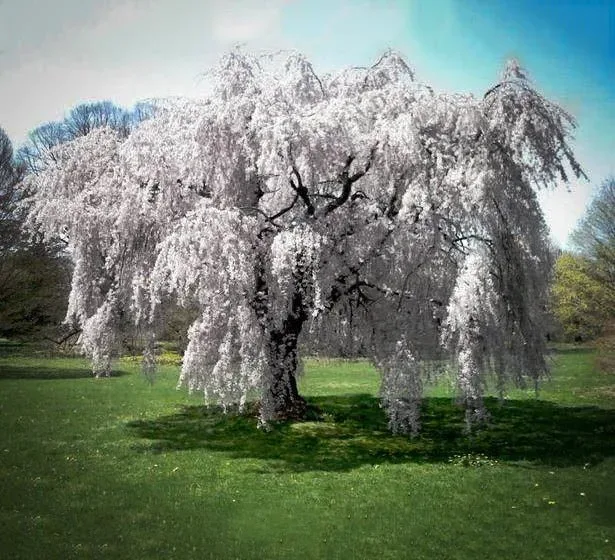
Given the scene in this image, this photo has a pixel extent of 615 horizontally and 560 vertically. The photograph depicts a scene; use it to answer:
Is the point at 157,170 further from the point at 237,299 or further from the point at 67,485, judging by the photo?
the point at 67,485

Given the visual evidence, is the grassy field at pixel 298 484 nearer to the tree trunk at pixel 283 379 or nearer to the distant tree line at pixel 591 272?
the tree trunk at pixel 283 379

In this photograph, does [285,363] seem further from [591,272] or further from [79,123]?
[79,123]

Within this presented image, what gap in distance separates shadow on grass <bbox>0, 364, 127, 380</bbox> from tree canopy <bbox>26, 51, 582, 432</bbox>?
10.4 m

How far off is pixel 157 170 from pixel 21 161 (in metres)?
13.2

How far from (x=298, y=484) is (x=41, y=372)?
56.9ft

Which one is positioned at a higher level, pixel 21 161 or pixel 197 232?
pixel 21 161

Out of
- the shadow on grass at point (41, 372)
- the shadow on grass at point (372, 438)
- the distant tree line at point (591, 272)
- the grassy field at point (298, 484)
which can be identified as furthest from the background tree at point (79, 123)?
the distant tree line at point (591, 272)

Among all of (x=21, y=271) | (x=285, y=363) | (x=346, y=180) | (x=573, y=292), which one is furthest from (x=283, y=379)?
(x=573, y=292)

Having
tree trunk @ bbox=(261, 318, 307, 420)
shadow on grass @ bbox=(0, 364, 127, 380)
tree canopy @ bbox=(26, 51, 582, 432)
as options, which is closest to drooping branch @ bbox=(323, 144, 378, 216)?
tree canopy @ bbox=(26, 51, 582, 432)

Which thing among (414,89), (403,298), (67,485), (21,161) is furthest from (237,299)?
(21,161)

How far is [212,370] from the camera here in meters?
11.1

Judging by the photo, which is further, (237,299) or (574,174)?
(574,174)

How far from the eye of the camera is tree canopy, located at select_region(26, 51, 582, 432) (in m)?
10.9

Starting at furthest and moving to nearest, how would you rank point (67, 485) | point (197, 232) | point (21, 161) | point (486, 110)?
point (21, 161)
point (486, 110)
point (197, 232)
point (67, 485)
